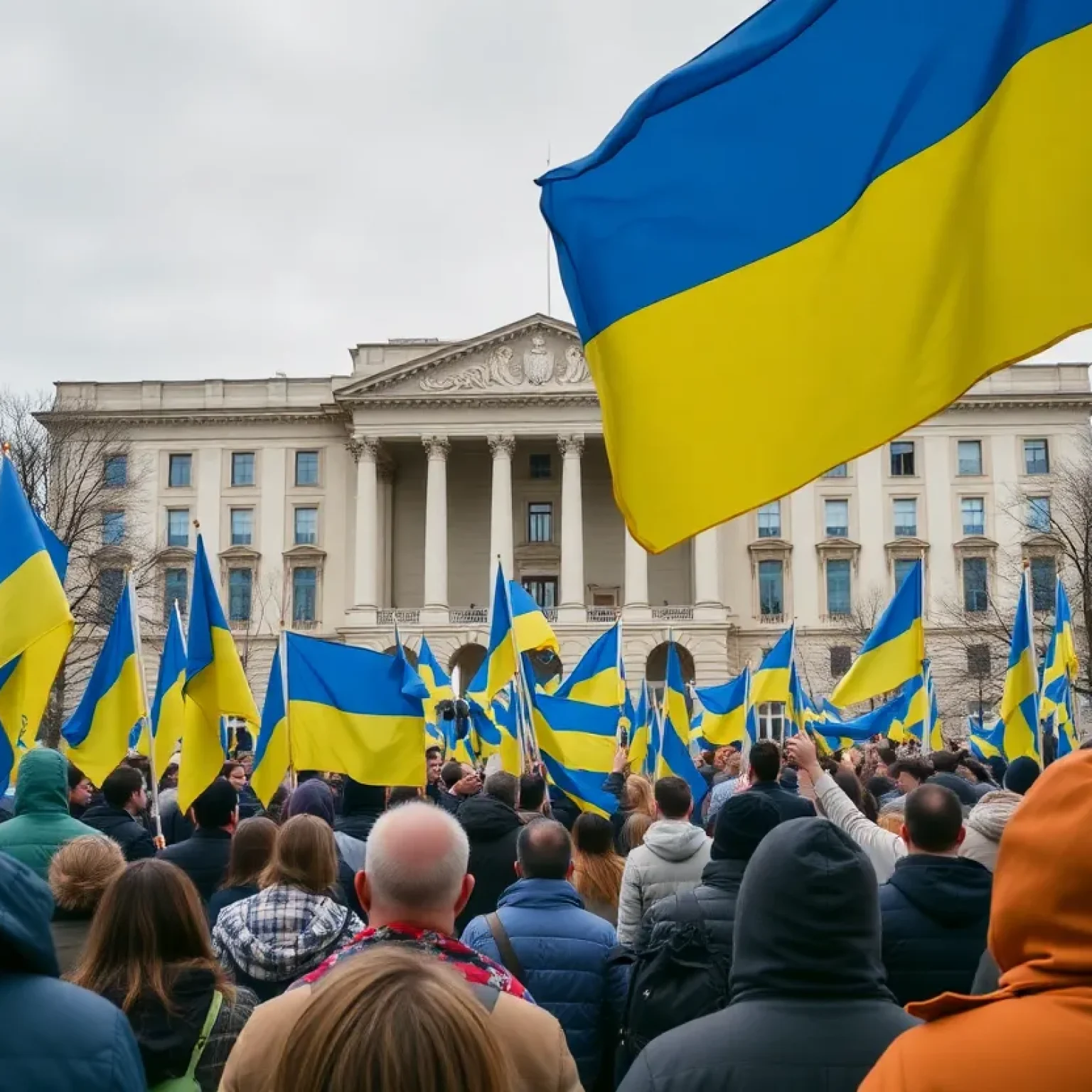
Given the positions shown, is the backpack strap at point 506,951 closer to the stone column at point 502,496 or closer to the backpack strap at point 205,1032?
the backpack strap at point 205,1032

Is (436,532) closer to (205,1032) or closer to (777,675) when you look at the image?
(777,675)

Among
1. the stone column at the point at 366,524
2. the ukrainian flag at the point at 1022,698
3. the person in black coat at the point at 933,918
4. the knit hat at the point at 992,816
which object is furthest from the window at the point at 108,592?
the person in black coat at the point at 933,918

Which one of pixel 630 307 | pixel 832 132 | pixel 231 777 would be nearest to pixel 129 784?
pixel 231 777

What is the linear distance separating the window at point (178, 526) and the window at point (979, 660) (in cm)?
3692

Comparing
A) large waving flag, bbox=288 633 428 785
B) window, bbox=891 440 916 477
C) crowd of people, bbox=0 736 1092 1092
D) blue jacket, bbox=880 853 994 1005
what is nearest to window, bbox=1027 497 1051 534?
window, bbox=891 440 916 477

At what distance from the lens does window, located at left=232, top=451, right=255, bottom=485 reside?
6462cm

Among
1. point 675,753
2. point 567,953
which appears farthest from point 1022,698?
point 567,953

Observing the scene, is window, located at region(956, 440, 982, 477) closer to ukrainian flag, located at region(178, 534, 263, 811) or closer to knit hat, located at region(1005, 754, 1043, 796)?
knit hat, located at region(1005, 754, 1043, 796)

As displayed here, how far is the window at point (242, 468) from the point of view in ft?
212

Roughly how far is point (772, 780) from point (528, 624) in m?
5.87

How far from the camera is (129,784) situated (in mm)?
8523

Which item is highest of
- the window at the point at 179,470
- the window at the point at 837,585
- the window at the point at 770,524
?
the window at the point at 179,470

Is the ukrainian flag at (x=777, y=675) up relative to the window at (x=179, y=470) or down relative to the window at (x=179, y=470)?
down

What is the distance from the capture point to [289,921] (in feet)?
16.1
